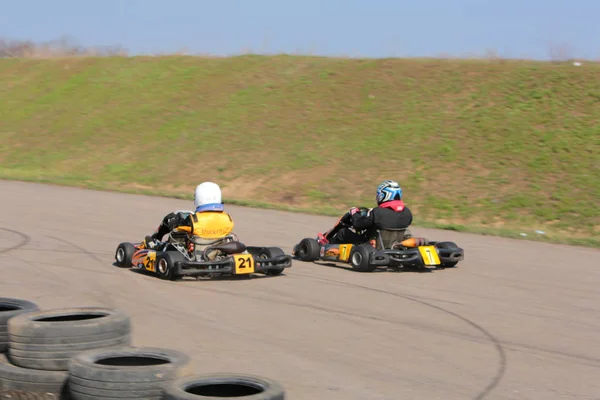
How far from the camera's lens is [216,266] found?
34.9ft

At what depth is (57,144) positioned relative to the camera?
3272 cm

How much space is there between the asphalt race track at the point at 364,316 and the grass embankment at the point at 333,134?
5.95 metres

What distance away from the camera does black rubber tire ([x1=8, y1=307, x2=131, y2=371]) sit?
19.0 feet

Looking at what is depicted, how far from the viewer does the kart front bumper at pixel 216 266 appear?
34.6ft

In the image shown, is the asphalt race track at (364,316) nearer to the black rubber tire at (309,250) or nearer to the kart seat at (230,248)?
the black rubber tire at (309,250)

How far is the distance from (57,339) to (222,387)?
4.24 feet

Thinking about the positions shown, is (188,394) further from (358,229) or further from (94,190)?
(94,190)

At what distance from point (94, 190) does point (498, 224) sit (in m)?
10.3

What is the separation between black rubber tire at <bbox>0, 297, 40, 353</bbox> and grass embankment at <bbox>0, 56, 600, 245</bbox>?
12.0 metres

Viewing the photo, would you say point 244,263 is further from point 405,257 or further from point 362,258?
point 405,257

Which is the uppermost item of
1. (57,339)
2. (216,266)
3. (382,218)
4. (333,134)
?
(333,134)

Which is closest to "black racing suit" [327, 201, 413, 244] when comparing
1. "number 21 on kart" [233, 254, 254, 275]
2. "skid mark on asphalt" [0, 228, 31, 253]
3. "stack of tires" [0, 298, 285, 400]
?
"number 21 on kart" [233, 254, 254, 275]

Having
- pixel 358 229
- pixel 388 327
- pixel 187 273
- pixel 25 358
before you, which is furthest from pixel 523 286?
pixel 25 358

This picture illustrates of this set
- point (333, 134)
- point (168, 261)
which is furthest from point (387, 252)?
point (333, 134)
